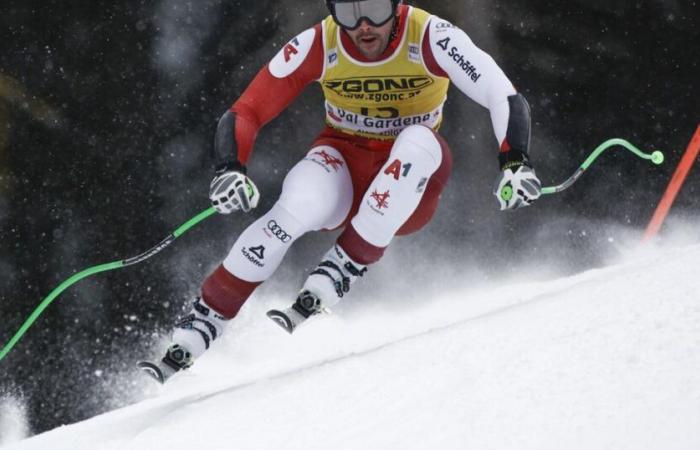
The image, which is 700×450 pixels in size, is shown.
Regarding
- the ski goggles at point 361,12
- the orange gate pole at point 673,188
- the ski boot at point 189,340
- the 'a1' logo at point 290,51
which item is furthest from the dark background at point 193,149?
the ski boot at point 189,340

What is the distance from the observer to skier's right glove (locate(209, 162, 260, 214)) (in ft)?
12.1

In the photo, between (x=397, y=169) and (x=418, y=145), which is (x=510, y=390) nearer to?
(x=397, y=169)

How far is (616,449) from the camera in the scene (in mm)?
1887

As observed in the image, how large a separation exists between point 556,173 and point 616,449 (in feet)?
20.8

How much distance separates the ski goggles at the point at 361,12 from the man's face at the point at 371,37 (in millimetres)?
30

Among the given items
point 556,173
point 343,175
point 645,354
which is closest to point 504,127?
point 343,175

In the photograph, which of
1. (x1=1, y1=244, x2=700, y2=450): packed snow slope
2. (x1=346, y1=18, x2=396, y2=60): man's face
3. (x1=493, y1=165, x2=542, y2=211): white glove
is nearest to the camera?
(x1=1, y1=244, x2=700, y2=450): packed snow slope

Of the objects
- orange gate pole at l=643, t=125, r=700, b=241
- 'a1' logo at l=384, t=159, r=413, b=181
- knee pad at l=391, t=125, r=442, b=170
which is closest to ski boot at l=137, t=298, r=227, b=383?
'a1' logo at l=384, t=159, r=413, b=181

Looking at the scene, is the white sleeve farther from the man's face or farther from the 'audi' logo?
the 'audi' logo

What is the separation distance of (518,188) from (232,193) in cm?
130

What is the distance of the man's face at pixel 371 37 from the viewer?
12.5 feet

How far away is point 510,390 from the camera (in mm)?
2270

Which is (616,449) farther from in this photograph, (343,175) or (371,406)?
(343,175)

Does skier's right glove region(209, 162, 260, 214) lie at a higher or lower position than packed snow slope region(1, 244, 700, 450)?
lower
